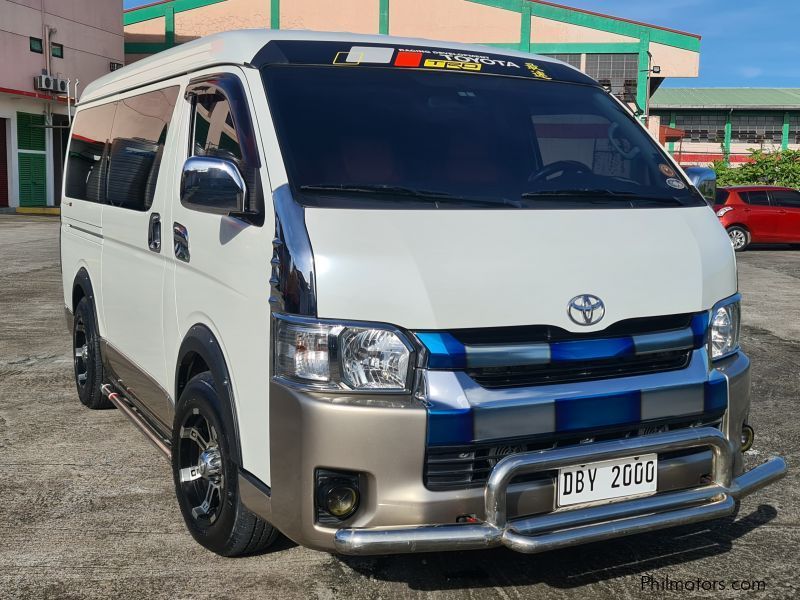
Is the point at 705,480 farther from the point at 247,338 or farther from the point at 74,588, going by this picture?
the point at 74,588

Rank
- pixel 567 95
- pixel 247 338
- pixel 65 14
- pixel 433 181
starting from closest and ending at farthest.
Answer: pixel 247 338 < pixel 433 181 < pixel 567 95 < pixel 65 14

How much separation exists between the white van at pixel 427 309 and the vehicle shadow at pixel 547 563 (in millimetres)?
463

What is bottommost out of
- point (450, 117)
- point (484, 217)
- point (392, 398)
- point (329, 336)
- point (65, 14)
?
point (392, 398)

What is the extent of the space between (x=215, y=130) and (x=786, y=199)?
19600 millimetres

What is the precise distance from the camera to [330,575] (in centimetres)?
349

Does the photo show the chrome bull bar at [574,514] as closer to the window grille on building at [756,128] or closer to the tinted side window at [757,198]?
the tinted side window at [757,198]

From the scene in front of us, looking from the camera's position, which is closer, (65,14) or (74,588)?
(74,588)

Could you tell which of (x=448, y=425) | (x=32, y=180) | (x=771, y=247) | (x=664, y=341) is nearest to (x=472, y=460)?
(x=448, y=425)

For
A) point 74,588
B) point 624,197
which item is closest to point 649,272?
point 624,197

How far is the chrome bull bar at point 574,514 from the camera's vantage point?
9.33 feet

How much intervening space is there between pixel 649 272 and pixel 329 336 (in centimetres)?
117

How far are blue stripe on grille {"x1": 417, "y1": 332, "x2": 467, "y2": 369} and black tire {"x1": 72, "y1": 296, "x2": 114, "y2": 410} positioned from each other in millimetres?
3231

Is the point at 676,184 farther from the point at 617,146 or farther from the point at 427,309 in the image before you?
the point at 427,309

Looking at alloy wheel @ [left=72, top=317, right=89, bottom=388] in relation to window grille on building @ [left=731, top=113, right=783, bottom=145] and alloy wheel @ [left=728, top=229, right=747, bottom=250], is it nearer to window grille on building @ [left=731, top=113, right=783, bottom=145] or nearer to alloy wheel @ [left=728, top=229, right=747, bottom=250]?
alloy wheel @ [left=728, top=229, right=747, bottom=250]
